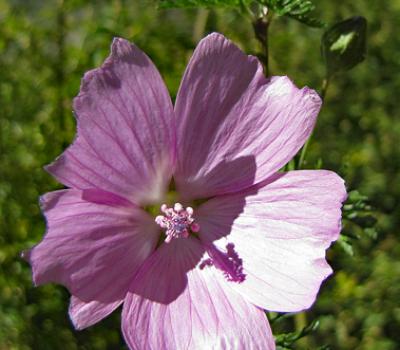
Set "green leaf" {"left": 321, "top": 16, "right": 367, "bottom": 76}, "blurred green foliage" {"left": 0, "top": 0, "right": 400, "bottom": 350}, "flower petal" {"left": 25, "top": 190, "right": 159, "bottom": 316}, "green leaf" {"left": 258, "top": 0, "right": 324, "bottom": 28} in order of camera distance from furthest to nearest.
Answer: "blurred green foliage" {"left": 0, "top": 0, "right": 400, "bottom": 350} → "green leaf" {"left": 321, "top": 16, "right": 367, "bottom": 76} → "green leaf" {"left": 258, "top": 0, "right": 324, "bottom": 28} → "flower petal" {"left": 25, "top": 190, "right": 159, "bottom": 316}

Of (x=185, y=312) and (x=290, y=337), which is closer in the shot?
(x=185, y=312)

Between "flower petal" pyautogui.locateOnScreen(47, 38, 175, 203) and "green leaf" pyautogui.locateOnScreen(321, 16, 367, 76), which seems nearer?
"flower petal" pyautogui.locateOnScreen(47, 38, 175, 203)

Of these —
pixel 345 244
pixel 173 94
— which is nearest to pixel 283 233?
pixel 345 244

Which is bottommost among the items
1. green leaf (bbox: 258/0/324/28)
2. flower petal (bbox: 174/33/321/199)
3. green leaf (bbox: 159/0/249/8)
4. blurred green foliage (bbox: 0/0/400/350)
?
blurred green foliage (bbox: 0/0/400/350)

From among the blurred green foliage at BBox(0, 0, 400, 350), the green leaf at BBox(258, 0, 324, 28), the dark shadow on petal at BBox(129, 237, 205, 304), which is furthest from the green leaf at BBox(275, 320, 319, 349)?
the green leaf at BBox(258, 0, 324, 28)

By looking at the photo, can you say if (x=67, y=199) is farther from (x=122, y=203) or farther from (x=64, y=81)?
(x=64, y=81)

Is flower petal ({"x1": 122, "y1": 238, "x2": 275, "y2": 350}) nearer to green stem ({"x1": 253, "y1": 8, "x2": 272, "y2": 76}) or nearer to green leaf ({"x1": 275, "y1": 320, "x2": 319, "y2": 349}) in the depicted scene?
green leaf ({"x1": 275, "y1": 320, "x2": 319, "y2": 349})

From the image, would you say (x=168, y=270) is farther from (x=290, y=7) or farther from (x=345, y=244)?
(x=290, y=7)

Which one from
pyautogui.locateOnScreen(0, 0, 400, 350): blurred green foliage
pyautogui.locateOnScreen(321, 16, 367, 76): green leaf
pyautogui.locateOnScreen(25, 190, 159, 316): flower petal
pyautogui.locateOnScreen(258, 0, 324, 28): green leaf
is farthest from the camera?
pyautogui.locateOnScreen(0, 0, 400, 350): blurred green foliage
